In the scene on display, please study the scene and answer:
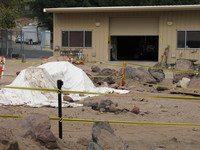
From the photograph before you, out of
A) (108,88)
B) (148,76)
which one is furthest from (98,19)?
(108,88)

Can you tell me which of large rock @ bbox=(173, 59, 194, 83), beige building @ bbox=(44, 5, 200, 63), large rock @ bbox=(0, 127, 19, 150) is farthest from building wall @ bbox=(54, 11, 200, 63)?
large rock @ bbox=(0, 127, 19, 150)

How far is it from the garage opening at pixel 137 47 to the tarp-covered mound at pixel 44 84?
64.0ft

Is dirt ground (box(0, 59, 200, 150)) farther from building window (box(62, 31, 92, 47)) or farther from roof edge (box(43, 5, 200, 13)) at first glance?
building window (box(62, 31, 92, 47))

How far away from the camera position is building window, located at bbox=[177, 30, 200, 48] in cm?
2867

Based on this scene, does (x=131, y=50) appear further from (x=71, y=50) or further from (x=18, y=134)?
(x=18, y=134)

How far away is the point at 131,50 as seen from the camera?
36.2 m

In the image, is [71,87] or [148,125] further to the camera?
[71,87]

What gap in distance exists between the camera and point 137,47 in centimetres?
3669

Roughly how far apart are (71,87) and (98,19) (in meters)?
15.5

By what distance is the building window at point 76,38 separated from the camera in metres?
30.5

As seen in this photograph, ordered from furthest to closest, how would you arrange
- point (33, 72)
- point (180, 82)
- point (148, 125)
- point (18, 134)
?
point (180, 82)
point (33, 72)
point (148, 125)
point (18, 134)

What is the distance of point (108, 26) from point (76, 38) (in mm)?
2374

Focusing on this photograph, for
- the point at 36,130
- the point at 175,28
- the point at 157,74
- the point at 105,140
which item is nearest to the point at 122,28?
the point at 175,28

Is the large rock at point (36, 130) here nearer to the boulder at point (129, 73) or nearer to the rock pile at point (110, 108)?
the rock pile at point (110, 108)
